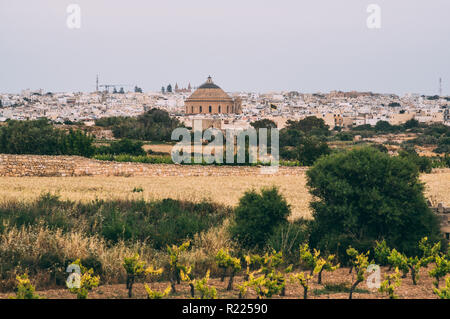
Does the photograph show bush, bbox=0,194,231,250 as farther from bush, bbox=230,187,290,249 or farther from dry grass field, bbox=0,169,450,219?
dry grass field, bbox=0,169,450,219

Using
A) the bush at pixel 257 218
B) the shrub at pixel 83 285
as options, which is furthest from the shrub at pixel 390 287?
the shrub at pixel 83 285

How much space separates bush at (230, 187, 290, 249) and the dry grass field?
231 centimetres

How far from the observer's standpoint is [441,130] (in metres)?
66.0

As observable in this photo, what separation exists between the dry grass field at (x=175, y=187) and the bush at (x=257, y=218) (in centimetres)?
231

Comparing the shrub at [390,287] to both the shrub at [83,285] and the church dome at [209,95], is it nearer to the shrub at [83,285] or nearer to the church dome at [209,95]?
the shrub at [83,285]

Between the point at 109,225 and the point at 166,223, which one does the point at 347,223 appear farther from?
the point at 109,225

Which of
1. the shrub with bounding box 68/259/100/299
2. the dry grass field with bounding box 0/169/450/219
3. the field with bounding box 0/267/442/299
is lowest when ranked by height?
the dry grass field with bounding box 0/169/450/219

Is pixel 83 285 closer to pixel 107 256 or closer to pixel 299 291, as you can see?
pixel 107 256

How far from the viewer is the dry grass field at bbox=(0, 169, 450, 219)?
50.6ft

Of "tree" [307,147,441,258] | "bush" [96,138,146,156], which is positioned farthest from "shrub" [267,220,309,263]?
"bush" [96,138,146,156]

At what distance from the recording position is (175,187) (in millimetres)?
19391

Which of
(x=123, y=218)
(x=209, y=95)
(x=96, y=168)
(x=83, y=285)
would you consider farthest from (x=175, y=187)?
(x=209, y=95)

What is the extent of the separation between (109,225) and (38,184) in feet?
33.8

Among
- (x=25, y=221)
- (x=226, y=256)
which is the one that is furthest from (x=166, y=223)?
(x=226, y=256)
